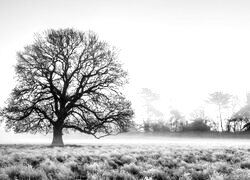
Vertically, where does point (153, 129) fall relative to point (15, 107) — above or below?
below

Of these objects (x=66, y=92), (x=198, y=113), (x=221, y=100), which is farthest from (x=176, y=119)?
(x=66, y=92)

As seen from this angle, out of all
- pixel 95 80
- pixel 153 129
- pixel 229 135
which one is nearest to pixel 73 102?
pixel 95 80

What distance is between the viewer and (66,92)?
Result: 2138 centimetres

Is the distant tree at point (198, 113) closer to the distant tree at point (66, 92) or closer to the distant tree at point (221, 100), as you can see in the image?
the distant tree at point (221, 100)

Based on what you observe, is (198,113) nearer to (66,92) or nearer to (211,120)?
(211,120)

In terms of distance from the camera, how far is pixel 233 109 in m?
55.2

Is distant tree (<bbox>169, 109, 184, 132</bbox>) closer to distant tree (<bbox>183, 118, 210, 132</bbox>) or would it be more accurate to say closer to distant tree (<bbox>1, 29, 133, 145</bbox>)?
distant tree (<bbox>183, 118, 210, 132</bbox>)

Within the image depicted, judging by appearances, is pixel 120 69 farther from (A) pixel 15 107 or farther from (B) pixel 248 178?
A: (B) pixel 248 178

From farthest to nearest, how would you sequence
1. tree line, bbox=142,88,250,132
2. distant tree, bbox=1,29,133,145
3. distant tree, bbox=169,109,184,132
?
distant tree, bbox=169,109,184,132 → tree line, bbox=142,88,250,132 → distant tree, bbox=1,29,133,145

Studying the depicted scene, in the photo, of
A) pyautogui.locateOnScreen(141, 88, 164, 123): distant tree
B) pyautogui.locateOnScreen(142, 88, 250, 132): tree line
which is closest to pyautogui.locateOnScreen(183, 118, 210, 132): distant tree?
pyautogui.locateOnScreen(142, 88, 250, 132): tree line

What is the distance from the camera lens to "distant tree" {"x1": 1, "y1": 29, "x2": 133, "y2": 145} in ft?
62.8

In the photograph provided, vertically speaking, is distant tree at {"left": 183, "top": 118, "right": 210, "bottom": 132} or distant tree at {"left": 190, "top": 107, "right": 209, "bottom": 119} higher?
distant tree at {"left": 190, "top": 107, "right": 209, "bottom": 119}

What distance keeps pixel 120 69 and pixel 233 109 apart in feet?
147

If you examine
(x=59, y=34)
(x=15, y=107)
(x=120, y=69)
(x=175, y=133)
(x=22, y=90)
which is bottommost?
(x=175, y=133)
